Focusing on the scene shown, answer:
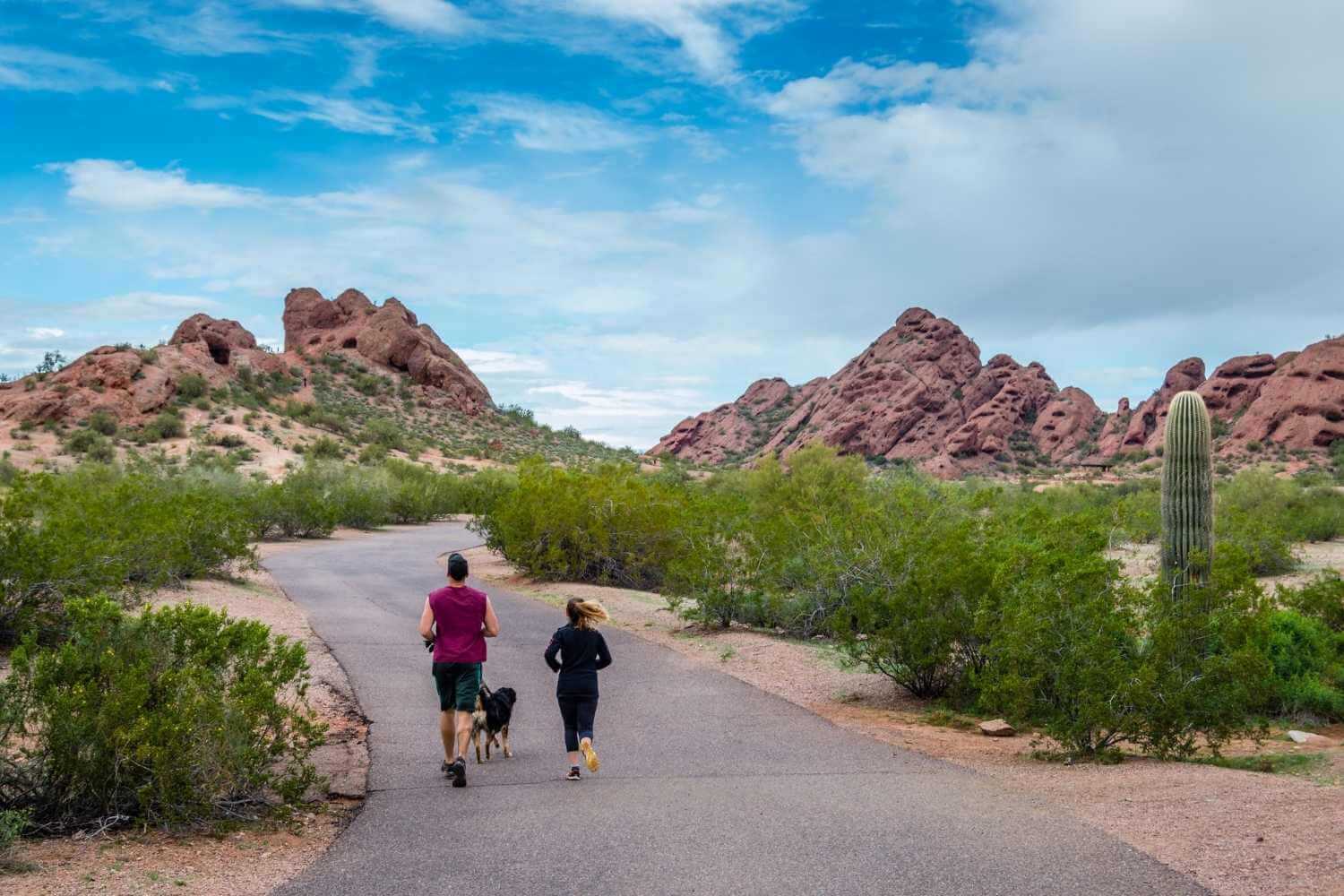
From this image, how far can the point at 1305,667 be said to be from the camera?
1258 cm

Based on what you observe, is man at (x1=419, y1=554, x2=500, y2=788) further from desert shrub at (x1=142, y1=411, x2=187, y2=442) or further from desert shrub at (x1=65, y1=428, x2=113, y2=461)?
desert shrub at (x1=142, y1=411, x2=187, y2=442)

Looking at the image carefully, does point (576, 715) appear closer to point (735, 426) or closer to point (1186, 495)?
point (1186, 495)

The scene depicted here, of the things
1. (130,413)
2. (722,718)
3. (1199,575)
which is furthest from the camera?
(130,413)

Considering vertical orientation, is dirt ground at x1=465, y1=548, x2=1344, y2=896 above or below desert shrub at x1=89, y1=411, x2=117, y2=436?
below

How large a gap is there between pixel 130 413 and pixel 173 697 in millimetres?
61002

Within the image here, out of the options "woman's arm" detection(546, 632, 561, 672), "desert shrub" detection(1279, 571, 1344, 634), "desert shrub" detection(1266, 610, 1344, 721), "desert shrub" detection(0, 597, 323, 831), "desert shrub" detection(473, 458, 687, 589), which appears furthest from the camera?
"desert shrub" detection(473, 458, 687, 589)

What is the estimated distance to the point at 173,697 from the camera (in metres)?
6.50

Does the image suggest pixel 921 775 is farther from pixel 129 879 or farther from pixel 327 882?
pixel 129 879

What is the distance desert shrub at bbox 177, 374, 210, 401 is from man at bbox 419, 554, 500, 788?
2531 inches

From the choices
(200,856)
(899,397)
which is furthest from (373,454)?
(200,856)

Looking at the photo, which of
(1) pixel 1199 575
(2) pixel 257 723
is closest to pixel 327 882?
(2) pixel 257 723

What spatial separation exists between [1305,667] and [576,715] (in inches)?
397

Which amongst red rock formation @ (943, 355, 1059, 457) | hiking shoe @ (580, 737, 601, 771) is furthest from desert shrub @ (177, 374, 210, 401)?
hiking shoe @ (580, 737, 601, 771)

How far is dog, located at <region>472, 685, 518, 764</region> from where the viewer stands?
8289 millimetres
